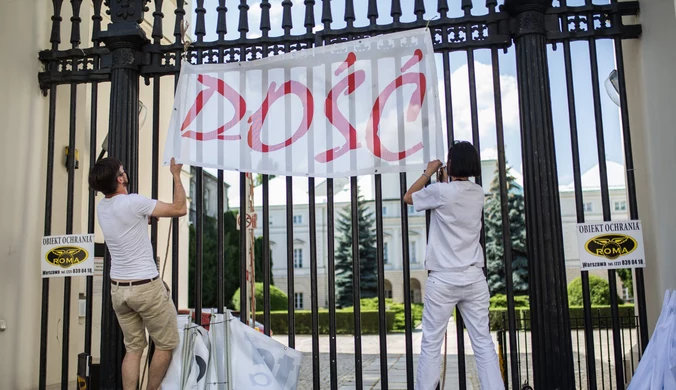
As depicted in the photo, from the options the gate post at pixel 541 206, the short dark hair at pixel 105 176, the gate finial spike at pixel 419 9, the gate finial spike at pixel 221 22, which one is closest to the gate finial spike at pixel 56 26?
the gate finial spike at pixel 221 22

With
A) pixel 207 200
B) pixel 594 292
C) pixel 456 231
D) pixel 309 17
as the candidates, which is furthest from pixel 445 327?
pixel 207 200

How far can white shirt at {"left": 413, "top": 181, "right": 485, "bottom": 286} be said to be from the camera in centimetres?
409

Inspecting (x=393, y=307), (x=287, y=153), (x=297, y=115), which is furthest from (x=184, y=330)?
(x=393, y=307)

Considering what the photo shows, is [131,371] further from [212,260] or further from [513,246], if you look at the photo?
[513,246]

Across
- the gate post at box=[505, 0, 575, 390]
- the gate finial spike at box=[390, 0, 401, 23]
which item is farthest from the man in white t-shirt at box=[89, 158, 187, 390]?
the gate post at box=[505, 0, 575, 390]

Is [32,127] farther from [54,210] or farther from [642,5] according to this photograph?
[642,5]

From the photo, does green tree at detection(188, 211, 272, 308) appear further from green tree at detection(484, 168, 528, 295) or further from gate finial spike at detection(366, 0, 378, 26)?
gate finial spike at detection(366, 0, 378, 26)

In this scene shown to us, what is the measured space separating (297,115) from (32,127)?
7.92 ft

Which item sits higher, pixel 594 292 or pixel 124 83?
pixel 124 83

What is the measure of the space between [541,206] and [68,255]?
3879 mm

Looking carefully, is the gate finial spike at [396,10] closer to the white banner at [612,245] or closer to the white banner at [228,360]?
the white banner at [612,245]

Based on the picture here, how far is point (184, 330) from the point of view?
4.56 meters

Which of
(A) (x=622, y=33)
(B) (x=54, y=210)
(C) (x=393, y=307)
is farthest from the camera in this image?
(C) (x=393, y=307)

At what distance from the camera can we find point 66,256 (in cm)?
518
